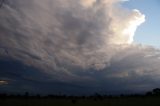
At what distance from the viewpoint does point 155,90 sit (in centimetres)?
19712

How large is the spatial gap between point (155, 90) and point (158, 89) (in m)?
3.04

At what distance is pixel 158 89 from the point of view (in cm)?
19900

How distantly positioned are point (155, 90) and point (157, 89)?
119 inches

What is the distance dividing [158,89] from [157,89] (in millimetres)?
718

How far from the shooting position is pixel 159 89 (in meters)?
199

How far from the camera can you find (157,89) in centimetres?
19950

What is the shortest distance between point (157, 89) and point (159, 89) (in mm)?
1321

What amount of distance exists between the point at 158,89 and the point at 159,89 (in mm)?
625
